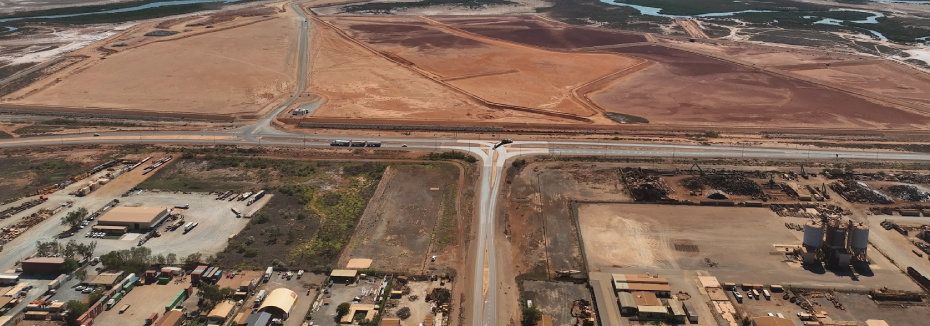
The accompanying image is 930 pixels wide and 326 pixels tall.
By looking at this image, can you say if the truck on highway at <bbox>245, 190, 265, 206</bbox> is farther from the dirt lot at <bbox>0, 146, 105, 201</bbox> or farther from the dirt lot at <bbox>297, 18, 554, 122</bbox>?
the dirt lot at <bbox>297, 18, 554, 122</bbox>

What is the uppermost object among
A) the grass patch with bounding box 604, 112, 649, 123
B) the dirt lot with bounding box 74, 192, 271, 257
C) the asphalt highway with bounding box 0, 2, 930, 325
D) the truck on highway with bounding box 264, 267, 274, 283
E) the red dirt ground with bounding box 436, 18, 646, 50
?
the red dirt ground with bounding box 436, 18, 646, 50

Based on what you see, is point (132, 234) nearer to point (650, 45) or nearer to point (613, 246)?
point (613, 246)

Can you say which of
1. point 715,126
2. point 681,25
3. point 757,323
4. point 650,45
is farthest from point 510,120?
point 681,25

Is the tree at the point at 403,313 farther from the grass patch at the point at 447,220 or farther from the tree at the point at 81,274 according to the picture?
the tree at the point at 81,274

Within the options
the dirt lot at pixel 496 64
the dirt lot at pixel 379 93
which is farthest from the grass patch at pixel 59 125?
the dirt lot at pixel 496 64

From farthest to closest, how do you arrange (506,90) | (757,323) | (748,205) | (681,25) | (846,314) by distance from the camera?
(681,25) → (506,90) → (748,205) → (846,314) → (757,323)

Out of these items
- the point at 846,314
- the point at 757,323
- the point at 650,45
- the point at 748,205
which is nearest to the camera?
the point at 757,323

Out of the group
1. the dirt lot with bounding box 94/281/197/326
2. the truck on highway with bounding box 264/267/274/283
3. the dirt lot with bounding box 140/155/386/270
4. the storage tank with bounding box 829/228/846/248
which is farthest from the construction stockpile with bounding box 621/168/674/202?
the dirt lot with bounding box 94/281/197/326
